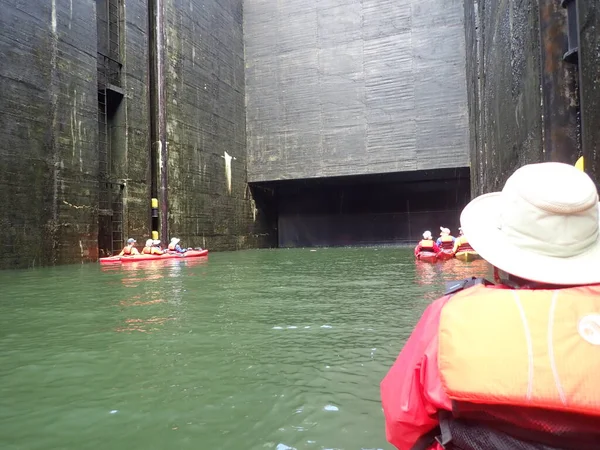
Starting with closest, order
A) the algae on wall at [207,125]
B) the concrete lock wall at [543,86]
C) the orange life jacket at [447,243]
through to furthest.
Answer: the concrete lock wall at [543,86]
the orange life jacket at [447,243]
the algae on wall at [207,125]

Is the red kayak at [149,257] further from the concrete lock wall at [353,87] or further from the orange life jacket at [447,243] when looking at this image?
the concrete lock wall at [353,87]

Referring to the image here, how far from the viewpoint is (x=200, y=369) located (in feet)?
9.67

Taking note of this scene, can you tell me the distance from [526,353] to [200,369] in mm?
2189

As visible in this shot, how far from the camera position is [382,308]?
4.89 metres

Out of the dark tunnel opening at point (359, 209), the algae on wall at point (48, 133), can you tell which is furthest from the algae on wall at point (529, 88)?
the dark tunnel opening at point (359, 209)

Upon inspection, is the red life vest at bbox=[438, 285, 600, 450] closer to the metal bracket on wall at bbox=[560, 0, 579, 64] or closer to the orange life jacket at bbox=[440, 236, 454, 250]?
the metal bracket on wall at bbox=[560, 0, 579, 64]

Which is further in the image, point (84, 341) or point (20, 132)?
point (20, 132)

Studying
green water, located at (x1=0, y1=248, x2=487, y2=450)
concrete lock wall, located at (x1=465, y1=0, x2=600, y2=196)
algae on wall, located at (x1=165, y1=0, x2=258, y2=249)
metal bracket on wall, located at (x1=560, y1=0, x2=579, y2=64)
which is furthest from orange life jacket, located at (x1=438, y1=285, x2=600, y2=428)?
algae on wall, located at (x1=165, y1=0, x2=258, y2=249)

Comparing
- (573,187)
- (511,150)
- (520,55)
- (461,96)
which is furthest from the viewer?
(461,96)

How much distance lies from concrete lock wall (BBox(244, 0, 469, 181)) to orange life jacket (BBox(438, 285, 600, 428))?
64.2 ft

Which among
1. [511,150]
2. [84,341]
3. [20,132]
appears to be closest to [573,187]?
[84,341]

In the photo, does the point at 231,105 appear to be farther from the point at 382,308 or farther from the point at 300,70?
the point at 382,308

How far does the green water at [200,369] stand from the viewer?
208 cm

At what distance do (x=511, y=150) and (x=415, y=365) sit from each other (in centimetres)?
488
